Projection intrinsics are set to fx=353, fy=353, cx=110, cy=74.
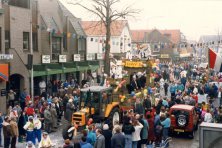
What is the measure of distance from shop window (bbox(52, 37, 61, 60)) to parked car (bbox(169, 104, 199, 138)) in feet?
60.2

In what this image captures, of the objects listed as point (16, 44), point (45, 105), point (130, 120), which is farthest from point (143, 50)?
point (130, 120)

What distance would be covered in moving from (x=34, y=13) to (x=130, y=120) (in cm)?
1789

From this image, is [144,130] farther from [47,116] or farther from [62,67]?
[62,67]

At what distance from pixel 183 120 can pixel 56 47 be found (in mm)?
19950

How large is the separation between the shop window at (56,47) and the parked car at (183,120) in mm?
18348

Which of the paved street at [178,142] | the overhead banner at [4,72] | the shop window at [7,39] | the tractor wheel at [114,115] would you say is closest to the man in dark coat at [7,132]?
the paved street at [178,142]

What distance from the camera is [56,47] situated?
112ft

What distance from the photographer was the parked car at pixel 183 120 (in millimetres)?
16875

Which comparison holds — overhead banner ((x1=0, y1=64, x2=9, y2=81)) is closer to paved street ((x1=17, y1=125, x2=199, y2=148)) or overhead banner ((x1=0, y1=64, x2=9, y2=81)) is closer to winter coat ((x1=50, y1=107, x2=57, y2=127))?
winter coat ((x1=50, y1=107, x2=57, y2=127))

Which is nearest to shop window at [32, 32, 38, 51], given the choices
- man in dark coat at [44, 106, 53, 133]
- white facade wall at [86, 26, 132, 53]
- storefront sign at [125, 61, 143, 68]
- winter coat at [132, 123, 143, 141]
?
storefront sign at [125, 61, 143, 68]

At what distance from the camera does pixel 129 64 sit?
80.5 ft

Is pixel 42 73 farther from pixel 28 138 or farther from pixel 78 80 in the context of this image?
pixel 28 138

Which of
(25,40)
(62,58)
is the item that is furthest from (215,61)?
(62,58)

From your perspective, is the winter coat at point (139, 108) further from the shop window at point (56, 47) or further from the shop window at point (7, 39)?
the shop window at point (56, 47)
